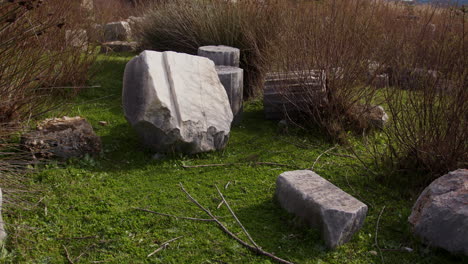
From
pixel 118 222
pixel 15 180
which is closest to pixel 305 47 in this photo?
pixel 118 222

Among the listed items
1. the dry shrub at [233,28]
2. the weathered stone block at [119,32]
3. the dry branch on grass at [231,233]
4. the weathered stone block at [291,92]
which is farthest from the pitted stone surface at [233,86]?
the weathered stone block at [119,32]

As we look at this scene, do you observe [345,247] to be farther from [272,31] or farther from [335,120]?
[272,31]

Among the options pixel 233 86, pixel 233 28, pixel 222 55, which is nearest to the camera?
pixel 233 86

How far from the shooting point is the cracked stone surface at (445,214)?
2777 mm

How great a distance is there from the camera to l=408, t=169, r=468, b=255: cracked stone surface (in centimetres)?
278

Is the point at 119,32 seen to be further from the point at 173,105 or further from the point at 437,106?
the point at 437,106

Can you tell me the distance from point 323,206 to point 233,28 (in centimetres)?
407

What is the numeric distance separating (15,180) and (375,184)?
115 inches

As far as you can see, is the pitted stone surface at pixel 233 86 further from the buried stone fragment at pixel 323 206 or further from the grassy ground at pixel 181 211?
the buried stone fragment at pixel 323 206

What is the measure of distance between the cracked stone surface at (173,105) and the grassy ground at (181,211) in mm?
181

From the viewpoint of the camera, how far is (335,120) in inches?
190

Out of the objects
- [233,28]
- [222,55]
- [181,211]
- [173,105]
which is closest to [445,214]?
[181,211]

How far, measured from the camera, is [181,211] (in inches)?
132

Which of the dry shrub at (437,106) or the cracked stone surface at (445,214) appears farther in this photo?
the dry shrub at (437,106)
